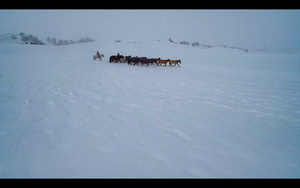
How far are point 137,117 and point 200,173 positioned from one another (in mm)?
1889

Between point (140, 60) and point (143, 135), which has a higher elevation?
point (140, 60)

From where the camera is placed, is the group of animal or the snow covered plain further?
the group of animal

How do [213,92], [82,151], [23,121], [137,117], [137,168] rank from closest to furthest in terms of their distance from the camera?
[137,168], [82,151], [23,121], [137,117], [213,92]

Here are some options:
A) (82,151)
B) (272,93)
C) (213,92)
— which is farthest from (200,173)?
(272,93)

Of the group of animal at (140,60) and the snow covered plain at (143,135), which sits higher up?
the group of animal at (140,60)

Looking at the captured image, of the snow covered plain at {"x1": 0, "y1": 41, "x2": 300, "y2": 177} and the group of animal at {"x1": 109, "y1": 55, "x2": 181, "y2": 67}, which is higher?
the group of animal at {"x1": 109, "y1": 55, "x2": 181, "y2": 67}

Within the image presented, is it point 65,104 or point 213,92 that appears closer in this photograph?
point 65,104

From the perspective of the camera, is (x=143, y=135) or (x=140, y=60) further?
(x=140, y=60)

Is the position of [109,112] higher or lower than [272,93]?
lower

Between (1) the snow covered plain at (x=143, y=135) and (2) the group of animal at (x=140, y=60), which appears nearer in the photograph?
(1) the snow covered plain at (x=143, y=135)

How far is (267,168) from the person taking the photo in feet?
7.79
